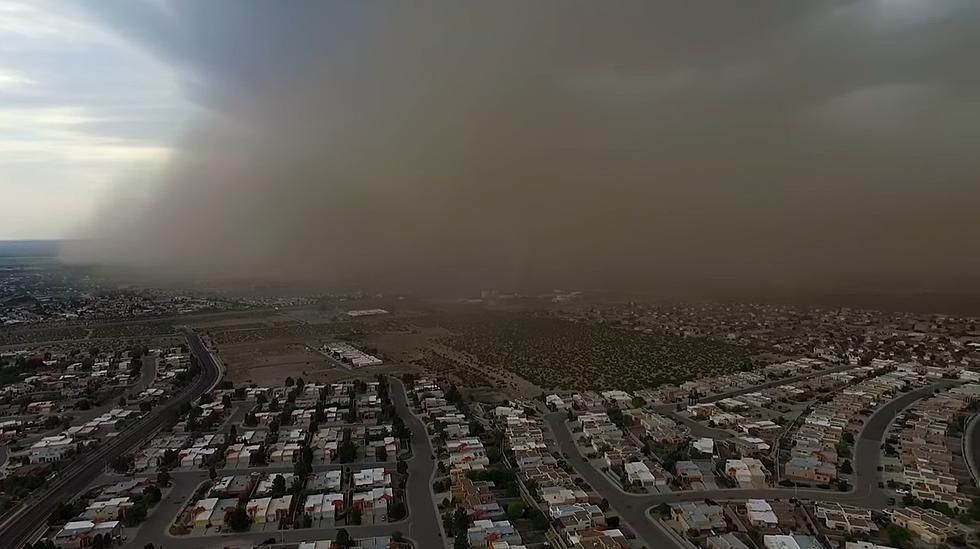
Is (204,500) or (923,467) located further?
(923,467)

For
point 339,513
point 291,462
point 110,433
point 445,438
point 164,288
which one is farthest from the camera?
point 164,288

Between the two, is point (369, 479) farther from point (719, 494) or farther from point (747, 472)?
point (747, 472)

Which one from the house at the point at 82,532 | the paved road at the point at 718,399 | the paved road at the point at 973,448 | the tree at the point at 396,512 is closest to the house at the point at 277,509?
the tree at the point at 396,512

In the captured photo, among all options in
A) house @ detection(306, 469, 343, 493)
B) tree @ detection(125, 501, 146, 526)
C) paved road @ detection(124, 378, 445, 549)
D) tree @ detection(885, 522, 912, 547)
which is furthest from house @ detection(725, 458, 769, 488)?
tree @ detection(125, 501, 146, 526)

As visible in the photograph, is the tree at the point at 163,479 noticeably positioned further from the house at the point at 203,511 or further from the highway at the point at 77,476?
the highway at the point at 77,476

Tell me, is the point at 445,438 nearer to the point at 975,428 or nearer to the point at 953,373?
the point at 975,428

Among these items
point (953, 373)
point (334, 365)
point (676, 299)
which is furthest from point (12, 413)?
point (676, 299)

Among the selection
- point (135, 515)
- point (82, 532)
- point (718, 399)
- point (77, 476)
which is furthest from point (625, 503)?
point (77, 476)

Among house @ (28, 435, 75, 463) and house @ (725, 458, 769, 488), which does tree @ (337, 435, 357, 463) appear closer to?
house @ (28, 435, 75, 463)

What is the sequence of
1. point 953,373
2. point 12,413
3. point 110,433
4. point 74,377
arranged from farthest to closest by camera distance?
point 74,377
point 953,373
point 12,413
point 110,433
